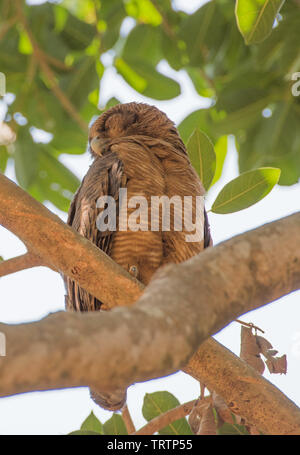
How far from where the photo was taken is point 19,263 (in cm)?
252

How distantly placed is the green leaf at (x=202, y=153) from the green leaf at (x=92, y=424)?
1.44 m

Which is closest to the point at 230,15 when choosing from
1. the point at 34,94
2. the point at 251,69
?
the point at 251,69

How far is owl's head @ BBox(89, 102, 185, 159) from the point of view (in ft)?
12.3

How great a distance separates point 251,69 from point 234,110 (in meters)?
0.39

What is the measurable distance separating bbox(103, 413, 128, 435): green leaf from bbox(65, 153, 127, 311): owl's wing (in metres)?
0.61

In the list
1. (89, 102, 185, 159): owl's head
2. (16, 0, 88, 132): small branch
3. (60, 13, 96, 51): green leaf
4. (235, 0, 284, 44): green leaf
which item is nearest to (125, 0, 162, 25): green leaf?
(60, 13, 96, 51): green leaf

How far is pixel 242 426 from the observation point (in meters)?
2.74

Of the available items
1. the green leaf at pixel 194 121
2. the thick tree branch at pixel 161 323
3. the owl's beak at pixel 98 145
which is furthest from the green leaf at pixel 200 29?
the thick tree branch at pixel 161 323

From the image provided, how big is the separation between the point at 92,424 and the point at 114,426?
5.4 inches

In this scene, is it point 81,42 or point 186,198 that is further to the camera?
point 81,42

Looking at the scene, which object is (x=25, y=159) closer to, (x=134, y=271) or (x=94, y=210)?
(x=94, y=210)

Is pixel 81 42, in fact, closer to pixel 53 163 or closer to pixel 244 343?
pixel 53 163

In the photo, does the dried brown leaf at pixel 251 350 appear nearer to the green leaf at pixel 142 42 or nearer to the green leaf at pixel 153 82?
the green leaf at pixel 153 82

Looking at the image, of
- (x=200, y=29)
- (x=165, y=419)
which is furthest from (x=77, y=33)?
(x=165, y=419)
